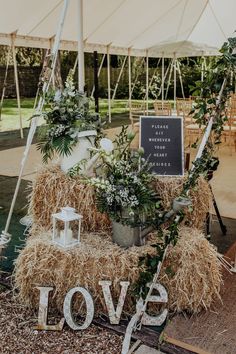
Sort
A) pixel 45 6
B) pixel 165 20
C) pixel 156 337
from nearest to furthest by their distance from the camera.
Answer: pixel 156 337, pixel 45 6, pixel 165 20

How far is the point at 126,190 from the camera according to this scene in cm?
238

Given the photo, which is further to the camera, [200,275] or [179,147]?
[179,147]

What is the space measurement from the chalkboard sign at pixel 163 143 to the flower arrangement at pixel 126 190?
0.23 metres

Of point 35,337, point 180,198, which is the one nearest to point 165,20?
point 180,198

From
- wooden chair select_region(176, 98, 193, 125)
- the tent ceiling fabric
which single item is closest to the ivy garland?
Answer: the tent ceiling fabric

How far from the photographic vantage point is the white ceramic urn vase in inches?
110

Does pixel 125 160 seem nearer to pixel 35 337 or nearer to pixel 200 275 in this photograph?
pixel 200 275

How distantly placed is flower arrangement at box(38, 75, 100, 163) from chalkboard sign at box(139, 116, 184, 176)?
1.19 feet

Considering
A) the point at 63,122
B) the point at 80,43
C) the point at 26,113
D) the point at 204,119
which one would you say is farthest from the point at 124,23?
the point at 26,113

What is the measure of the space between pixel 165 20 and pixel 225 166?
141 inches

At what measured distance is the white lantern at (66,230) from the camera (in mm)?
2555

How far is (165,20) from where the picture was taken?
8.32 metres

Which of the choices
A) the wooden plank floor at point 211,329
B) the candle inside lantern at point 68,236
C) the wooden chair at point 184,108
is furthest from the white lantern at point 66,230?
the wooden chair at point 184,108

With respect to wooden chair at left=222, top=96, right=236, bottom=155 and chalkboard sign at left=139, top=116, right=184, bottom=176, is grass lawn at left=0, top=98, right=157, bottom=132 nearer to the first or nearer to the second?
wooden chair at left=222, top=96, right=236, bottom=155
